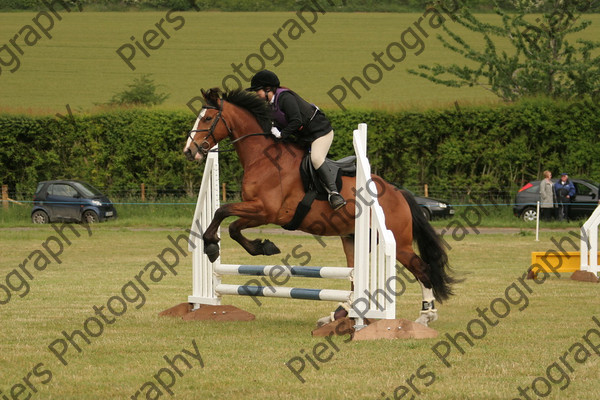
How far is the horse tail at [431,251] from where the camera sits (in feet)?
28.0

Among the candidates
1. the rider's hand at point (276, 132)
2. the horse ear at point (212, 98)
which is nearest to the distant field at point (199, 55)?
the horse ear at point (212, 98)

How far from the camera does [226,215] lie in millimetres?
7844

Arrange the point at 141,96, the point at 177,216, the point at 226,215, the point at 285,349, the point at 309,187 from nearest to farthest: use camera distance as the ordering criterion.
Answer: the point at 285,349
the point at 226,215
the point at 309,187
the point at 177,216
the point at 141,96

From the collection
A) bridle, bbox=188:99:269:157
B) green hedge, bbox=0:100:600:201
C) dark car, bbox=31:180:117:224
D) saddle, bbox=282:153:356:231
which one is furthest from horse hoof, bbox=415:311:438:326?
green hedge, bbox=0:100:600:201

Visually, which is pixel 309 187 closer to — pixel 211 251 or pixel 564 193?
pixel 211 251

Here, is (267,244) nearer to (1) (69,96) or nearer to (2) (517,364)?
(2) (517,364)

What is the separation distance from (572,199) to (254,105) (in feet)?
63.1

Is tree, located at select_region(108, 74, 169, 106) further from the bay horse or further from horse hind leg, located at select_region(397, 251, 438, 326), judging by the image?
horse hind leg, located at select_region(397, 251, 438, 326)

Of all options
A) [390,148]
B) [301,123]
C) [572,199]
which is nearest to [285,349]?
[301,123]

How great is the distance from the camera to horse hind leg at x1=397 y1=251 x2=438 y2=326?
327 inches

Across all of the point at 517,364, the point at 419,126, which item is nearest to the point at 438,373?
the point at 517,364

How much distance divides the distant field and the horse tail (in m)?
27.7

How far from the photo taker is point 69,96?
129 feet

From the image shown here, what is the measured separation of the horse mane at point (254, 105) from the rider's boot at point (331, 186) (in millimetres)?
801
